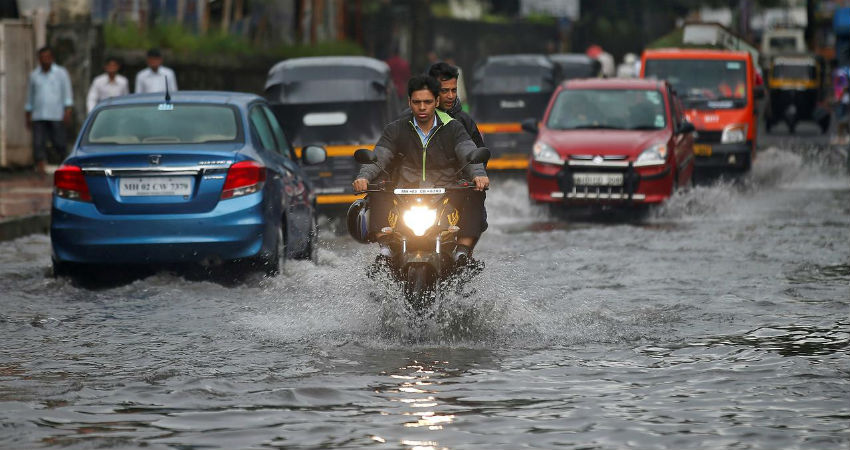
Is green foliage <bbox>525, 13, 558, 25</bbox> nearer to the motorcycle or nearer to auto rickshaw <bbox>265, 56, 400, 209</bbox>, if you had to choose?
auto rickshaw <bbox>265, 56, 400, 209</bbox>

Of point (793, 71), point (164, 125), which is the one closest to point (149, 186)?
point (164, 125)

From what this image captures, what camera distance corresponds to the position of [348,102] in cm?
1880

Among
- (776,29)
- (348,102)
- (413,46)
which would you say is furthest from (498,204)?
(776,29)

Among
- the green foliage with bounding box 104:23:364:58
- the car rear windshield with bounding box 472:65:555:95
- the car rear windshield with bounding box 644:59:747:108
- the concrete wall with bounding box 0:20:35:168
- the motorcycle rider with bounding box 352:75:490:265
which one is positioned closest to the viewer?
the motorcycle rider with bounding box 352:75:490:265

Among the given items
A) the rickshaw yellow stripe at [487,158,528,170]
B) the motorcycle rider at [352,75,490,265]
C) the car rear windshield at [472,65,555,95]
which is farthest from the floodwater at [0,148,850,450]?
the car rear windshield at [472,65,555,95]

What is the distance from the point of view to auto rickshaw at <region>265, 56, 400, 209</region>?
18562 millimetres

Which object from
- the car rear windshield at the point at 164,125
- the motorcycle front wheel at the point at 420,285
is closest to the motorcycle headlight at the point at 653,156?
the car rear windshield at the point at 164,125

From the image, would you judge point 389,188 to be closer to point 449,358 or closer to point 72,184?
point 449,358

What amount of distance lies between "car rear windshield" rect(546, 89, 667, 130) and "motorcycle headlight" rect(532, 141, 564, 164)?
733 mm

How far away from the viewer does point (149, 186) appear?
11703 millimetres

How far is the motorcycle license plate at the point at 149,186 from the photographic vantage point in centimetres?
1170

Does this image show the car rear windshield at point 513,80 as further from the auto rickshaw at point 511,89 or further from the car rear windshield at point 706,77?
the car rear windshield at point 706,77

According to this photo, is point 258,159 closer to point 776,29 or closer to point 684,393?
point 684,393

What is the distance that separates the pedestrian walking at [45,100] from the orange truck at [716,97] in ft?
29.1
